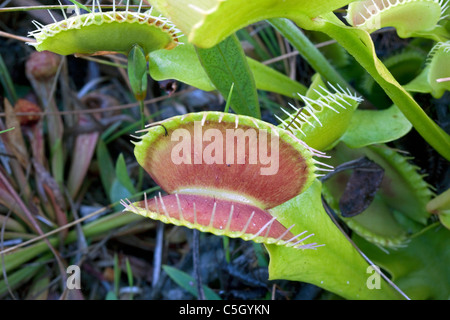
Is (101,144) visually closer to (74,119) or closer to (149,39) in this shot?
(74,119)

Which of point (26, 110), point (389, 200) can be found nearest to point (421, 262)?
point (389, 200)

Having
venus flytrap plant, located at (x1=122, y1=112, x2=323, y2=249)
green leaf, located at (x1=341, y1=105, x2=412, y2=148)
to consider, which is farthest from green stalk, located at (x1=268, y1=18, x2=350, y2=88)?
venus flytrap plant, located at (x1=122, y1=112, x2=323, y2=249)

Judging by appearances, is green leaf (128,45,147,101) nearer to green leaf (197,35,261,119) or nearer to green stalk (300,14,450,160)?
green leaf (197,35,261,119)

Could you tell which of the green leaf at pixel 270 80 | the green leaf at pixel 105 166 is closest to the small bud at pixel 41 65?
the green leaf at pixel 105 166

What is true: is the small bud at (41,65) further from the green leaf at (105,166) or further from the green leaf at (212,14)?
the green leaf at (212,14)

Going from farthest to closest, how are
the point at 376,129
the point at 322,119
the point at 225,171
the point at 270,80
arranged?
the point at 270,80
the point at 376,129
the point at 322,119
the point at 225,171

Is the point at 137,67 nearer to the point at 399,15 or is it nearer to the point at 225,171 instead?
the point at 225,171
